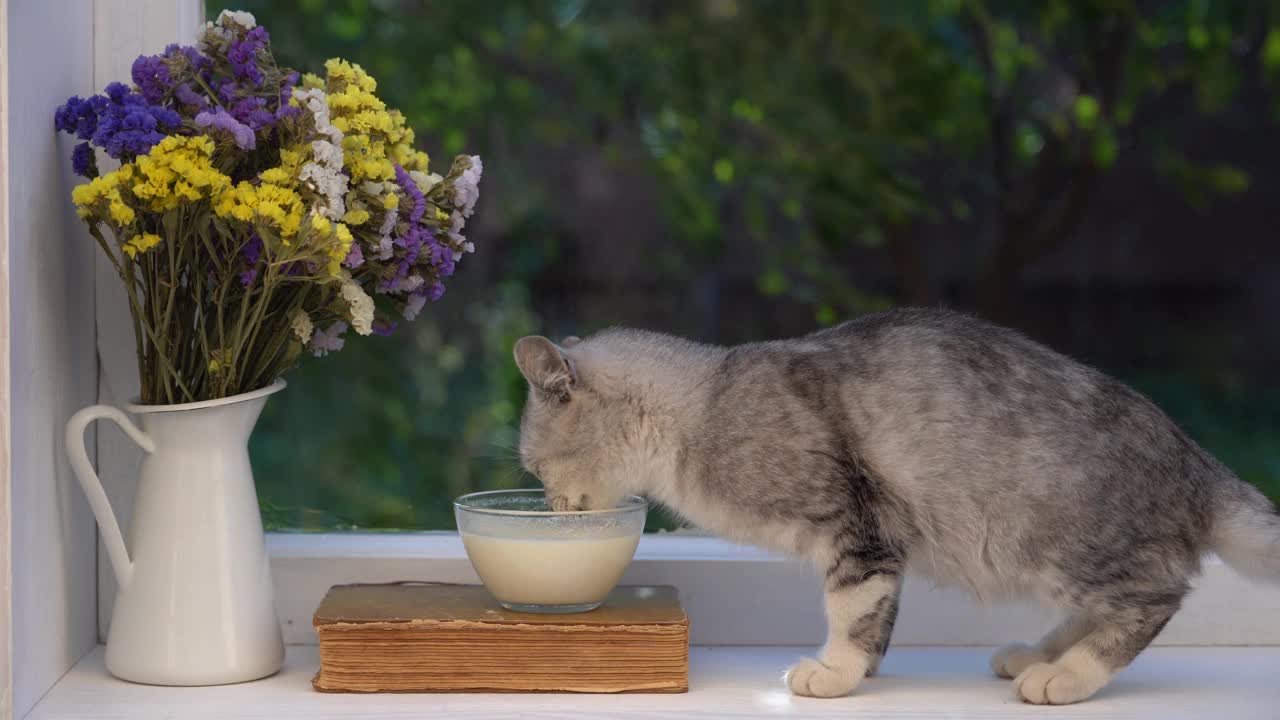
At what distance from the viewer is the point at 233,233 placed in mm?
1620

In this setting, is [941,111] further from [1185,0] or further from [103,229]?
[103,229]

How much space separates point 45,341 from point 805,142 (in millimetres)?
1426

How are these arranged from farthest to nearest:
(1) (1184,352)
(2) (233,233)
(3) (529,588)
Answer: (1) (1184,352) → (3) (529,588) → (2) (233,233)

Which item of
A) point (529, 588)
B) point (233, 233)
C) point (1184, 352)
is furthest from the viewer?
point (1184, 352)

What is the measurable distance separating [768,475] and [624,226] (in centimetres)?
89

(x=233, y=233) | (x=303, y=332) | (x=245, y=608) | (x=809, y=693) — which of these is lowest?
(x=809, y=693)

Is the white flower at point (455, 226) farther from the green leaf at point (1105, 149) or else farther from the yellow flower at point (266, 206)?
the green leaf at point (1105, 149)

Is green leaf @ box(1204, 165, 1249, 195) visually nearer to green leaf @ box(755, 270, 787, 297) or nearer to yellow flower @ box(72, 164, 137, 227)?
green leaf @ box(755, 270, 787, 297)

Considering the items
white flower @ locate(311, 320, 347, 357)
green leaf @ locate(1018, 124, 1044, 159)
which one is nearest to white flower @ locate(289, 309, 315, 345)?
white flower @ locate(311, 320, 347, 357)

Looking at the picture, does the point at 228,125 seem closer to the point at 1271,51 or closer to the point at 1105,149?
the point at 1105,149

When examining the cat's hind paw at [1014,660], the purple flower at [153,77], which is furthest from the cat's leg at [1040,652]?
the purple flower at [153,77]

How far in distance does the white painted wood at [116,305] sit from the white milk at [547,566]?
22.0 inches

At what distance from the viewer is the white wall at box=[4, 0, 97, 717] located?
1.54 m

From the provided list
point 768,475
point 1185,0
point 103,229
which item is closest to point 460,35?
point 103,229
